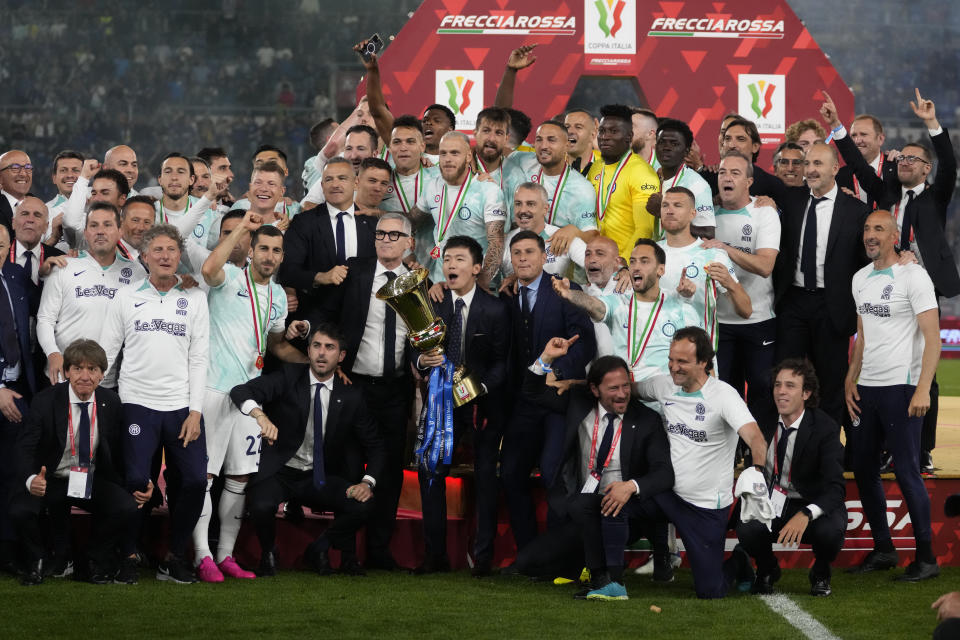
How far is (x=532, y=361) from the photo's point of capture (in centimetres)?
573

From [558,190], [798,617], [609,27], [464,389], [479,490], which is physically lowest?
[798,617]

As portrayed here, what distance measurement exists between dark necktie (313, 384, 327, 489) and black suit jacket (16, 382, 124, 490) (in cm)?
86

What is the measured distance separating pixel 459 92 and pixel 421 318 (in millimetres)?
6615

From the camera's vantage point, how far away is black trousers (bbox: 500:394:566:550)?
5.64 metres

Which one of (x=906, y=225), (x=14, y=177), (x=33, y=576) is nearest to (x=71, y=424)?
(x=33, y=576)

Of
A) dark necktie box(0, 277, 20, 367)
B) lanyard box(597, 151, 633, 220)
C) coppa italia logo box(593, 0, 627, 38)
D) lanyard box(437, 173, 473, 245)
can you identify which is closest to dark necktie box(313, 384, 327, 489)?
lanyard box(437, 173, 473, 245)

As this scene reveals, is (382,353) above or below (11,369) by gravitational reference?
above

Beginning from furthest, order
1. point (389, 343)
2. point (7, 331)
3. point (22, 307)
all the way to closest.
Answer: point (389, 343) → point (22, 307) → point (7, 331)

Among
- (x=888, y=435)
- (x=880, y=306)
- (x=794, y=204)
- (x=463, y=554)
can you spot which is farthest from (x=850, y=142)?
(x=463, y=554)

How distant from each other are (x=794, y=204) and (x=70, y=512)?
12.5 ft

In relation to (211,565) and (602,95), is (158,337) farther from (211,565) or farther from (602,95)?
(602,95)

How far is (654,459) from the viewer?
5352 mm

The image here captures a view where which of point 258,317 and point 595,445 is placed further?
point 258,317

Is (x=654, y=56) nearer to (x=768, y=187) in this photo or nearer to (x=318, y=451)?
(x=768, y=187)
